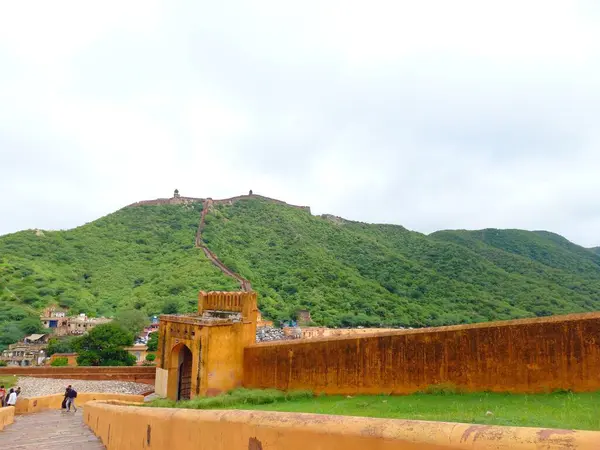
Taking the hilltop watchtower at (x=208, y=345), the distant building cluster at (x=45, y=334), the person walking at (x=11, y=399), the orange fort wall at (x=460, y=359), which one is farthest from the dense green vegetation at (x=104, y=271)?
the orange fort wall at (x=460, y=359)

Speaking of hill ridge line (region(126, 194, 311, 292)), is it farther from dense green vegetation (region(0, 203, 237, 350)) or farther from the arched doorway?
the arched doorway

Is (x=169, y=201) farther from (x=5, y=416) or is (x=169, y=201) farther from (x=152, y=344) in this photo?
(x=5, y=416)

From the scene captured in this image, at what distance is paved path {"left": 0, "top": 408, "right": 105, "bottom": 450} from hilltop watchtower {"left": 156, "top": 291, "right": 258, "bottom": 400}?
12.7 ft

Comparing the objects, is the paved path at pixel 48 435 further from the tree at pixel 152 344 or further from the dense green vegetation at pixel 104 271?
the dense green vegetation at pixel 104 271

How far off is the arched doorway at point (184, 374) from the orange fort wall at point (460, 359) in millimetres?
5331

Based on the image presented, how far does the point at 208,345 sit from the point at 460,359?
8420 millimetres

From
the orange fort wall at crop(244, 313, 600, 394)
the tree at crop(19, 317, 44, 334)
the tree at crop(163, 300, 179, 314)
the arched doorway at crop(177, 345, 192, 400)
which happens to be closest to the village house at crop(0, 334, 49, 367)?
the tree at crop(19, 317, 44, 334)

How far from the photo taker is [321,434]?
2842 mm

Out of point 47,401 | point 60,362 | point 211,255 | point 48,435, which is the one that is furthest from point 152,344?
point 48,435

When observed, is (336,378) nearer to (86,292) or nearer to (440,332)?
(440,332)

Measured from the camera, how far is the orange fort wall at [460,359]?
311 inches

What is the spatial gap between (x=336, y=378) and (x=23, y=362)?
3751 cm

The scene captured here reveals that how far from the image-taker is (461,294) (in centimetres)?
5391

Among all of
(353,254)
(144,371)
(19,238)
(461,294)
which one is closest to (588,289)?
(461,294)
